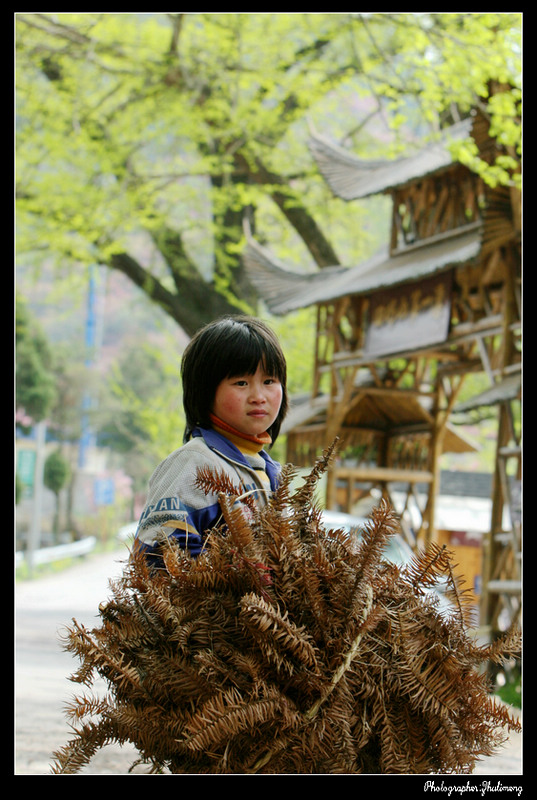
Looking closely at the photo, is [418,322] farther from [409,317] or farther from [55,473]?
[55,473]

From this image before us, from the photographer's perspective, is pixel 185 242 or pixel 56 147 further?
pixel 185 242

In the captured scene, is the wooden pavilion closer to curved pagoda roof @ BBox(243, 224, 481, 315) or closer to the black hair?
curved pagoda roof @ BBox(243, 224, 481, 315)

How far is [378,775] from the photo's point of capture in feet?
4.43

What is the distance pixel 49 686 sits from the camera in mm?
8484

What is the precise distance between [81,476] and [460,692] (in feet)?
130

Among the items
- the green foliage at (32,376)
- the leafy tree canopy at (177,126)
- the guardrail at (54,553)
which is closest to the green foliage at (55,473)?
the green foliage at (32,376)

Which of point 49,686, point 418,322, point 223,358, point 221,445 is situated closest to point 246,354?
point 223,358

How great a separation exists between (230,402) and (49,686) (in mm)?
7327

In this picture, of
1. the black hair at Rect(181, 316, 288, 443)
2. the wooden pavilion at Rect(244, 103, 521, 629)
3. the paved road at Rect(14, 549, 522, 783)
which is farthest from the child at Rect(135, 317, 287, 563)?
the wooden pavilion at Rect(244, 103, 521, 629)

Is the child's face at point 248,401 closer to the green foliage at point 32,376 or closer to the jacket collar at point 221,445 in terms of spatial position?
the jacket collar at point 221,445

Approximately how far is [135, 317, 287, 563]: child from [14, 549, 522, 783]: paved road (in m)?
0.27

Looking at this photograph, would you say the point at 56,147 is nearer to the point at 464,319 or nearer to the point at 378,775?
the point at 464,319

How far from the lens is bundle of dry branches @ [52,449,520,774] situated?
1342 mm
